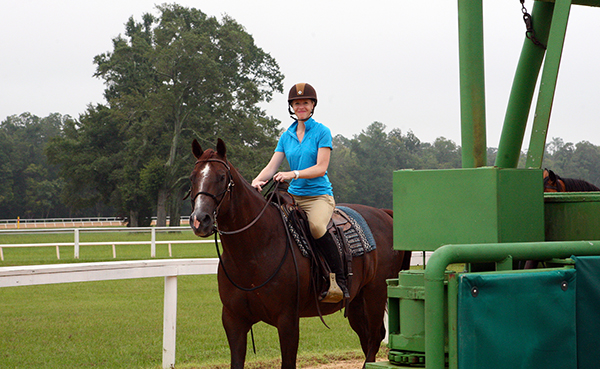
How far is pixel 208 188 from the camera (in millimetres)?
4770

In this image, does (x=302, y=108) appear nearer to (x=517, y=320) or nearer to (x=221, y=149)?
(x=221, y=149)

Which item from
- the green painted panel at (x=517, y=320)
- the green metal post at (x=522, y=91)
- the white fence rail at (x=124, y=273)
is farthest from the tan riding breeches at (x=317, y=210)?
the green painted panel at (x=517, y=320)

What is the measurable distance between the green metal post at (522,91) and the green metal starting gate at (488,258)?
1.46 feet

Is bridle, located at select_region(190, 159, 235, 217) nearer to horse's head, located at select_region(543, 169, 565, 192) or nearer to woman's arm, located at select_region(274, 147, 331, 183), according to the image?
woman's arm, located at select_region(274, 147, 331, 183)

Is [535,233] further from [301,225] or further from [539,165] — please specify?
[301,225]

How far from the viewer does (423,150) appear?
104 meters

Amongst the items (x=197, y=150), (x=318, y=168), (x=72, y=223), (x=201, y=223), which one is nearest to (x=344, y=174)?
(x=72, y=223)

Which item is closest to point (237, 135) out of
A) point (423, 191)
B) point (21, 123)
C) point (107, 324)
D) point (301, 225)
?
point (107, 324)

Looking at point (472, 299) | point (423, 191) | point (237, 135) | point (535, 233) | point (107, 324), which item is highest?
point (237, 135)

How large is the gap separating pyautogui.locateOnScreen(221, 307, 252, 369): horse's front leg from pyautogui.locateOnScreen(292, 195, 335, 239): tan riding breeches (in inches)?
39.7

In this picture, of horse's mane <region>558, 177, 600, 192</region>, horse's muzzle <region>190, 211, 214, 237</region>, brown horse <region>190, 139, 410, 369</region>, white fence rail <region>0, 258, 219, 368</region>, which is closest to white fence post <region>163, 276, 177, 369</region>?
white fence rail <region>0, 258, 219, 368</region>

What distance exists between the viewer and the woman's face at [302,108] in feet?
18.5

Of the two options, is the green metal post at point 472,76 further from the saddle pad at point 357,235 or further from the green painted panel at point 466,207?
the saddle pad at point 357,235

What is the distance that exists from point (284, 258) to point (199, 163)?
1.05 m
